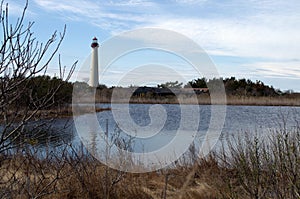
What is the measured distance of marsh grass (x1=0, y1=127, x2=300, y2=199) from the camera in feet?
12.3

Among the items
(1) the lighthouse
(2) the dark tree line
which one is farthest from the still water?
(2) the dark tree line

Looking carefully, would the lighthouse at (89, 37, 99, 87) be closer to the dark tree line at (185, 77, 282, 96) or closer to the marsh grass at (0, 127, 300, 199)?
the marsh grass at (0, 127, 300, 199)

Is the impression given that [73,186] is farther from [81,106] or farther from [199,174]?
[81,106]

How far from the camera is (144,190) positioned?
17.8 ft

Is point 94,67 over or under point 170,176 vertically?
over

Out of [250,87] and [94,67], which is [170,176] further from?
[250,87]

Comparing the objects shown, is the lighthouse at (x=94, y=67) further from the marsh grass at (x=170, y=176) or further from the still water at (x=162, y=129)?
the marsh grass at (x=170, y=176)

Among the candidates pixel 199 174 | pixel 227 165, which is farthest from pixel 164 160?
pixel 227 165

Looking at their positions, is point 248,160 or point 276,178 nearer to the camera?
point 276,178

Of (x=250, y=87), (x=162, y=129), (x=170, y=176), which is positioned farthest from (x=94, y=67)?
(x=250, y=87)

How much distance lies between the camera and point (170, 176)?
20.3ft

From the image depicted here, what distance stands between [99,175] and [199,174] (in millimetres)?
1945

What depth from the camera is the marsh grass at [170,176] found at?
12.3ft

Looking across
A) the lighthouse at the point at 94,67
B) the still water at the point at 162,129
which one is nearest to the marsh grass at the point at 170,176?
the lighthouse at the point at 94,67
